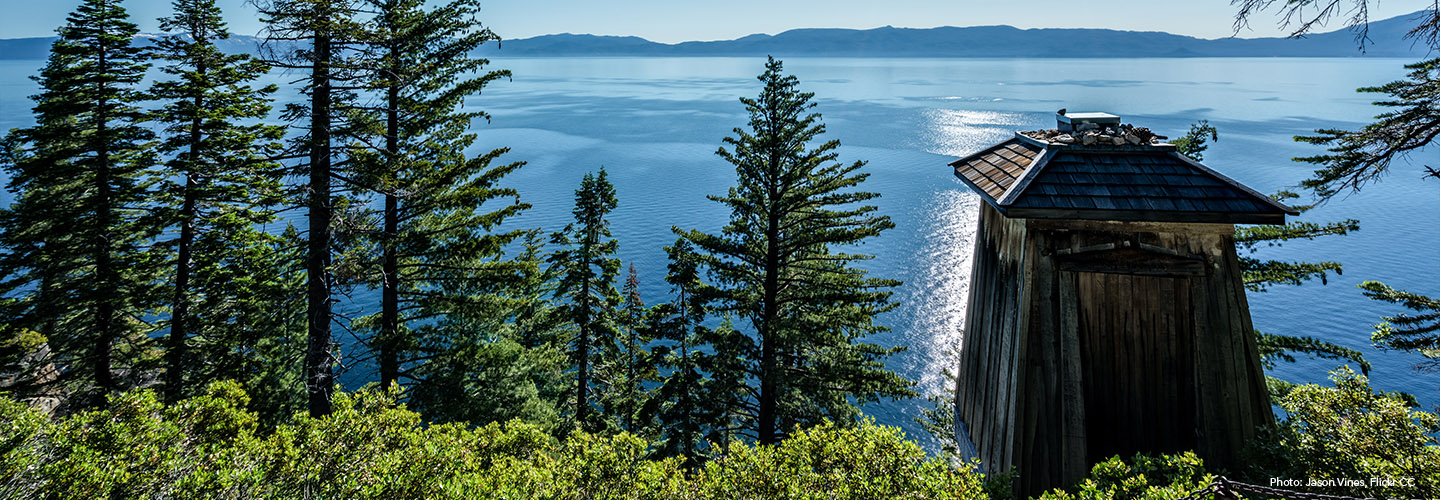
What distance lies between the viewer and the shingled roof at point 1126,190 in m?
7.64

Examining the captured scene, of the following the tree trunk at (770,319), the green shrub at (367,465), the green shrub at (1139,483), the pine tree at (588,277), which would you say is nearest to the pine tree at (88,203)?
the green shrub at (367,465)

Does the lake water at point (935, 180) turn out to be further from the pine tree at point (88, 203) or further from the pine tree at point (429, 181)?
the pine tree at point (88, 203)

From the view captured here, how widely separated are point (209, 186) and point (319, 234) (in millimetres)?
6290

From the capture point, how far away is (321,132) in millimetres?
11648

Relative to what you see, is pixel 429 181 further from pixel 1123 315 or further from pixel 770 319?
pixel 1123 315

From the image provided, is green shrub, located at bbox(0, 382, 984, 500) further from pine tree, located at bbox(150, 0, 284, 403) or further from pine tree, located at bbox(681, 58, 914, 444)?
pine tree, located at bbox(681, 58, 914, 444)

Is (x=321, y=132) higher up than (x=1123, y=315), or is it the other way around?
(x=321, y=132)

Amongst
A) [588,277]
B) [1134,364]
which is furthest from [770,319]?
[1134,364]

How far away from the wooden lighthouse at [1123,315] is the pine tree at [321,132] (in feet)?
39.6

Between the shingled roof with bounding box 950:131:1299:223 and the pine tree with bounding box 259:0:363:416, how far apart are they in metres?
12.1

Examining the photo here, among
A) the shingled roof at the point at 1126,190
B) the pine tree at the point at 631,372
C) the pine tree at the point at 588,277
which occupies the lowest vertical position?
the pine tree at the point at 631,372

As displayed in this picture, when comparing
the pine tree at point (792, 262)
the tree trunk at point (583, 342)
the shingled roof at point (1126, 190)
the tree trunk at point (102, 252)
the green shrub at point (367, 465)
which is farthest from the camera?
the tree trunk at point (583, 342)

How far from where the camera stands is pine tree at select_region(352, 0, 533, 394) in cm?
1343

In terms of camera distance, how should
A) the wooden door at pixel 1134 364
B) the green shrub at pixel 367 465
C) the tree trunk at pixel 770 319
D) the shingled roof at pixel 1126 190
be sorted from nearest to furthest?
the green shrub at pixel 367 465 → the shingled roof at pixel 1126 190 → the wooden door at pixel 1134 364 → the tree trunk at pixel 770 319
